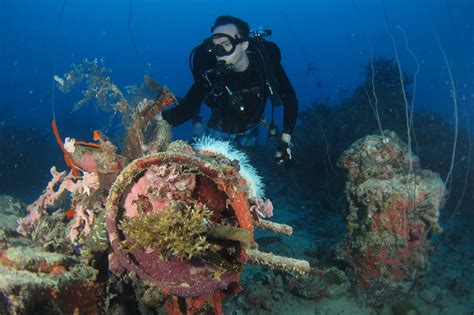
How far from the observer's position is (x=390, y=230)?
4461mm

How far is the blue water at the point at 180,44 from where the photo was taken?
39531mm

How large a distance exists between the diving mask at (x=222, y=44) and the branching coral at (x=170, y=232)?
3913 millimetres

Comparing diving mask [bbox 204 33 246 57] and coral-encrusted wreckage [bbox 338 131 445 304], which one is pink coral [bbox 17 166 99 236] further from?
coral-encrusted wreckage [bbox 338 131 445 304]

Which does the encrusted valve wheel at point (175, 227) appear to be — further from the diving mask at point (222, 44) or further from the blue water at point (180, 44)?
the blue water at point (180, 44)

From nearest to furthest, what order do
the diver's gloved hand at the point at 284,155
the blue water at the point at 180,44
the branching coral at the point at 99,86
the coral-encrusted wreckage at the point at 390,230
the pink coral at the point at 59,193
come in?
the pink coral at the point at 59,193 → the branching coral at the point at 99,86 → the coral-encrusted wreckage at the point at 390,230 → the diver's gloved hand at the point at 284,155 → the blue water at the point at 180,44

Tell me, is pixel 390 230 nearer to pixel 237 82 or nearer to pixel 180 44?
pixel 237 82

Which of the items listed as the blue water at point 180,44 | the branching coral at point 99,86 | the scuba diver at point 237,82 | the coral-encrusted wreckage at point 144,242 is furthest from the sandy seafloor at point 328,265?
the blue water at point 180,44

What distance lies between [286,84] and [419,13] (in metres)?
101

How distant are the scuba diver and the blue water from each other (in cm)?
1258

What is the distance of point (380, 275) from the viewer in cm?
453

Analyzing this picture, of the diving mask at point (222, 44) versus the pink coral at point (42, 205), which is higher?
the diving mask at point (222, 44)

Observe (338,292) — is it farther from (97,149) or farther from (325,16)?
(325,16)

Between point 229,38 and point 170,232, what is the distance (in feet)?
13.8

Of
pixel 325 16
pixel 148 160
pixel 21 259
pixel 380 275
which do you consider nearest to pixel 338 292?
pixel 380 275
